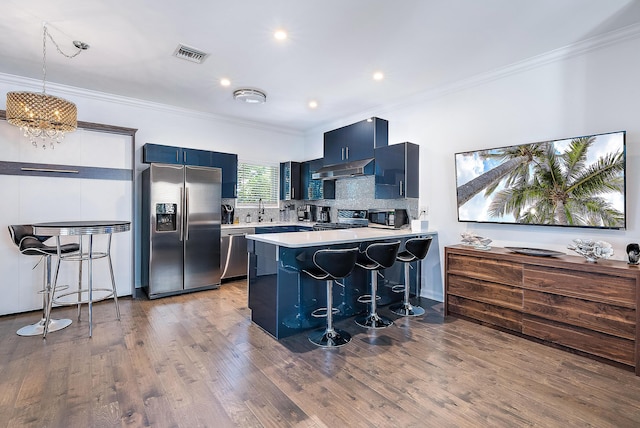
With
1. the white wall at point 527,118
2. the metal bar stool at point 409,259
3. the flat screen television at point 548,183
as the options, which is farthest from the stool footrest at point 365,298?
the flat screen television at point 548,183

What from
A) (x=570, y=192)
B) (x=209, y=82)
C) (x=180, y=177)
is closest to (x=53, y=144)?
(x=180, y=177)

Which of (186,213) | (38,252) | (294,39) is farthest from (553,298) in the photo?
(38,252)

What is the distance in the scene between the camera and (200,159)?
16.3 feet

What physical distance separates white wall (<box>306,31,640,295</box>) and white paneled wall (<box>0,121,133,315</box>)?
4069 mm

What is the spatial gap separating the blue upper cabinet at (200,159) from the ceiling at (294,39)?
82 centimetres

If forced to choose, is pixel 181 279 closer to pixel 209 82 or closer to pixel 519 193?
pixel 209 82

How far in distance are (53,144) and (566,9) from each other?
5502 mm

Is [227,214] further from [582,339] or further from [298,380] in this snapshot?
[582,339]

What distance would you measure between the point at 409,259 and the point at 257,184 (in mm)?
3573

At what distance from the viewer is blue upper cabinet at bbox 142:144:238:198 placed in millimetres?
4527

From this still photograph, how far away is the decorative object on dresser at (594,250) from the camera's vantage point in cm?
265

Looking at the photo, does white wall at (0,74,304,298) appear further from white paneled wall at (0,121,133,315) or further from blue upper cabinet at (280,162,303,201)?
blue upper cabinet at (280,162,303,201)

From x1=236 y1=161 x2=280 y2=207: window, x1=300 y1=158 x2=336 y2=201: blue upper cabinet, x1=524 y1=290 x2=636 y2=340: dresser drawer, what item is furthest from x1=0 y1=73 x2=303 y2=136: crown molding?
x1=524 y1=290 x2=636 y2=340: dresser drawer

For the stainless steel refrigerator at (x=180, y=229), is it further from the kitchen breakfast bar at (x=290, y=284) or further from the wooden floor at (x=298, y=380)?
the kitchen breakfast bar at (x=290, y=284)
